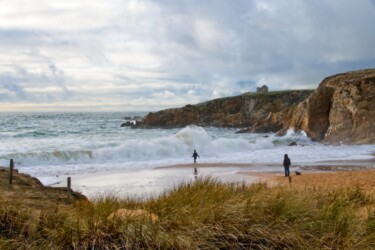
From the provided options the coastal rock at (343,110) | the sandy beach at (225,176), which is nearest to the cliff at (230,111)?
the coastal rock at (343,110)

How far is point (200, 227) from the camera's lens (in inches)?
204

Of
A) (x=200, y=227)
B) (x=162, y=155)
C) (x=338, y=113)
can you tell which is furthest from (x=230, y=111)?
(x=200, y=227)

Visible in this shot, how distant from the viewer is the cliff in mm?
74875

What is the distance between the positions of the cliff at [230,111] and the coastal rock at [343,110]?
90.9 ft

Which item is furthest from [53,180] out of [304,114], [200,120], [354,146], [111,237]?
[200,120]

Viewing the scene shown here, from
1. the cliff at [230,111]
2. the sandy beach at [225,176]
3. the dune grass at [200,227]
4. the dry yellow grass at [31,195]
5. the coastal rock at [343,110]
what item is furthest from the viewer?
the cliff at [230,111]

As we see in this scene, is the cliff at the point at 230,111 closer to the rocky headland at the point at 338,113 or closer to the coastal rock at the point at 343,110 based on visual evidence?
the rocky headland at the point at 338,113

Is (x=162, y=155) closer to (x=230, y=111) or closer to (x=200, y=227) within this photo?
(x=200, y=227)

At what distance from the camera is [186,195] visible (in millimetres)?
6688

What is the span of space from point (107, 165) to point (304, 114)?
26630mm

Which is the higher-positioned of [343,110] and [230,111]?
[230,111]

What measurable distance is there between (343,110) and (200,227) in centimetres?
3785

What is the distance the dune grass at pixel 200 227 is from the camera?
16.4 ft

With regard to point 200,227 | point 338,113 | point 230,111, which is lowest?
point 200,227
